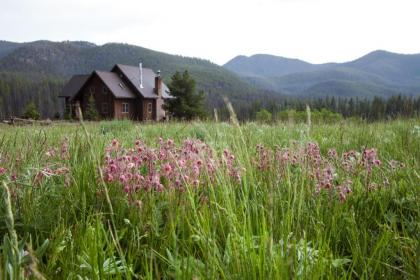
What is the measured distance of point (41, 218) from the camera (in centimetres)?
211

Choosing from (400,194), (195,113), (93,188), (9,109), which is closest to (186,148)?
(93,188)

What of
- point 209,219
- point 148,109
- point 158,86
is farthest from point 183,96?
point 209,219

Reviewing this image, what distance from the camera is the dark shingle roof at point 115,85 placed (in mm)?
49594

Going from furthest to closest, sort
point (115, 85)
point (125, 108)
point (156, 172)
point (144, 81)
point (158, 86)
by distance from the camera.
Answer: point (144, 81) → point (158, 86) → point (125, 108) → point (115, 85) → point (156, 172)

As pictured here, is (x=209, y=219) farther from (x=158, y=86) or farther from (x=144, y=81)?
(x=144, y=81)

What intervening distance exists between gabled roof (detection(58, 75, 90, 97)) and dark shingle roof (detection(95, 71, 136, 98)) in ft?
12.3

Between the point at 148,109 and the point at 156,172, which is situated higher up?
the point at 148,109

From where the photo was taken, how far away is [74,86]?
54062mm

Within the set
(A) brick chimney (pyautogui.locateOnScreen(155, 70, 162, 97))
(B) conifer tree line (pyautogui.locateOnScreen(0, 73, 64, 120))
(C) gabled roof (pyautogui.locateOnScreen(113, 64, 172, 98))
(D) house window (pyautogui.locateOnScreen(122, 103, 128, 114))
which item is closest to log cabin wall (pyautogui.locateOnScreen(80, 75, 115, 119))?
(D) house window (pyautogui.locateOnScreen(122, 103, 128, 114))

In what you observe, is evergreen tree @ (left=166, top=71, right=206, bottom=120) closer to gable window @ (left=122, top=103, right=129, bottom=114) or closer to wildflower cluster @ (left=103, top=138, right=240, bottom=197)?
gable window @ (left=122, top=103, right=129, bottom=114)

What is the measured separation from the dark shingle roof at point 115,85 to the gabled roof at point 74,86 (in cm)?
375

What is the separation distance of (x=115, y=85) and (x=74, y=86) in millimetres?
7790

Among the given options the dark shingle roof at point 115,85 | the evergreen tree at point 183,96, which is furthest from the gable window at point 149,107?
the evergreen tree at point 183,96

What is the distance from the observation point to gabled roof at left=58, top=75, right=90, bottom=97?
173ft
